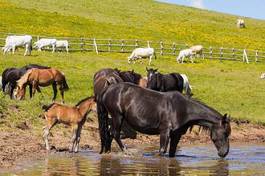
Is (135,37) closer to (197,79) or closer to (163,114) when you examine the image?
(197,79)

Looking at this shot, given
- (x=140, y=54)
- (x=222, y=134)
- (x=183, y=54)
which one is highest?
(x=183, y=54)

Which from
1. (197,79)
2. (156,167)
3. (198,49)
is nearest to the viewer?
(156,167)

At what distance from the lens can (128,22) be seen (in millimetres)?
73062

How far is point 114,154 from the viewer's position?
1694 cm

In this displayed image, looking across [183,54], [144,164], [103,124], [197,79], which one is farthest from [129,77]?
[183,54]

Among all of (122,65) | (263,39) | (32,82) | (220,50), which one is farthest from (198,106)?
(263,39)

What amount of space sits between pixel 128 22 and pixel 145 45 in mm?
13713

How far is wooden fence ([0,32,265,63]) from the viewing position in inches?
2127

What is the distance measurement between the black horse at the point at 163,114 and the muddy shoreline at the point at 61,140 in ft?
4.37

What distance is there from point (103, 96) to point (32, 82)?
9319mm

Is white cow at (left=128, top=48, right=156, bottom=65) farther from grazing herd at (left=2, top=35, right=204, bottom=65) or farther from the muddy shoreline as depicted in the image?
the muddy shoreline

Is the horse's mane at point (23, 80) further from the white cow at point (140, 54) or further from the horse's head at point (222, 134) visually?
the white cow at point (140, 54)

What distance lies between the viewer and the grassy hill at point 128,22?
212 feet

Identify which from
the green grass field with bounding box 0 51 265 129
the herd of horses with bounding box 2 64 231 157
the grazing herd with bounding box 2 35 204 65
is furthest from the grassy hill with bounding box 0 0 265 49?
the herd of horses with bounding box 2 64 231 157
